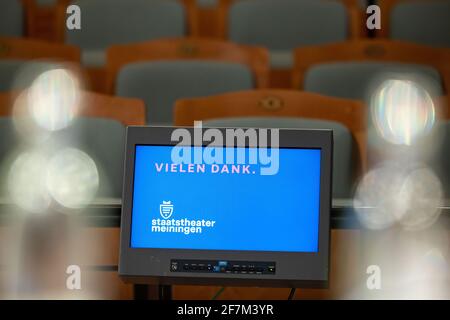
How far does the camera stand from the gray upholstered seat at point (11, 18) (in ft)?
6.30

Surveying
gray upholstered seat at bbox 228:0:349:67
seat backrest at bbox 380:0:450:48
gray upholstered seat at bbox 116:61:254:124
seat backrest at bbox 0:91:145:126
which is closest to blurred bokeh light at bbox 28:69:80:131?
seat backrest at bbox 0:91:145:126

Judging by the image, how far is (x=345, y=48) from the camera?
154 cm

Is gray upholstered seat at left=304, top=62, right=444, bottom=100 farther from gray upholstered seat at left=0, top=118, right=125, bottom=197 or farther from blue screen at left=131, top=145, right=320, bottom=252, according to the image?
blue screen at left=131, top=145, right=320, bottom=252

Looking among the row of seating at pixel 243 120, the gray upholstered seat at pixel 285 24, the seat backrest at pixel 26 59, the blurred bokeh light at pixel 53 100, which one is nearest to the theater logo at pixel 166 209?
the row of seating at pixel 243 120

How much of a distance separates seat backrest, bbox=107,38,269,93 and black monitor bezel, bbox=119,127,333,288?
0.91 m

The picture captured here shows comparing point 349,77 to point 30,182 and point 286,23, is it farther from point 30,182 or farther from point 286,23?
point 30,182

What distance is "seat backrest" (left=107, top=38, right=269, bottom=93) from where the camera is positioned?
5.09ft

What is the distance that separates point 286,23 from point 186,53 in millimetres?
364

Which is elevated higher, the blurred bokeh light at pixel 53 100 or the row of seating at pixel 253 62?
the row of seating at pixel 253 62

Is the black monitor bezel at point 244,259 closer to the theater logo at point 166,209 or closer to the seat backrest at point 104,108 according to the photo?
the theater logo at point 166,209

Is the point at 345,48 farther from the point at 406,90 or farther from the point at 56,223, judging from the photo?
the point at 56,223

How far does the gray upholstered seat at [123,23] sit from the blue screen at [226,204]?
3.98ft

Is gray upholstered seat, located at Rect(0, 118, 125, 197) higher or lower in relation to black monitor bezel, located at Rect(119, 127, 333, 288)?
higher
